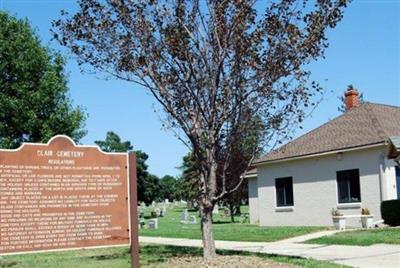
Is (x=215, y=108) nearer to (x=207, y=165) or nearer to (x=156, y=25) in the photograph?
(x=207, y=165)

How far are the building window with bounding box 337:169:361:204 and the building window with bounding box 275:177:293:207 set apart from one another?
11.2 feet

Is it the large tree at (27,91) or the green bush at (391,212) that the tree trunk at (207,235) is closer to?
the large tree at (27,91)

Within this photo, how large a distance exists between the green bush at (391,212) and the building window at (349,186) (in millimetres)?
2331

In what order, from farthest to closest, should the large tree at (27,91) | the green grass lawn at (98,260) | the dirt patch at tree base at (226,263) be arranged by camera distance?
the large tree at (27,91)
the green grass lawn at (98,260)
the dirt patch at tree base at (226,263)

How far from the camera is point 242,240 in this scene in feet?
69.9

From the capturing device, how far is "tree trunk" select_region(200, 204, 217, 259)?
12.6m

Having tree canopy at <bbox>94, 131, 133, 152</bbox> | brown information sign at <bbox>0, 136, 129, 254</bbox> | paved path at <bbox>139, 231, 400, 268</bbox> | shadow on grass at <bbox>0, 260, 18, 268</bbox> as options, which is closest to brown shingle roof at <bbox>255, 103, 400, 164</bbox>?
paved path at <bbox>139, 231, 400, 268</bbox>

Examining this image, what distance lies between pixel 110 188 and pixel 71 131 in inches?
384

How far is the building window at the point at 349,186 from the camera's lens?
25891 millimetres

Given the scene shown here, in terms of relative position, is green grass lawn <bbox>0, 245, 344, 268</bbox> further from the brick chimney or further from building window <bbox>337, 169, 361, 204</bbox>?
the brick chimney

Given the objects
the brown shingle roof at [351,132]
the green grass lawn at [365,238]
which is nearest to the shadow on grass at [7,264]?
the green grass lawn at [365,238]

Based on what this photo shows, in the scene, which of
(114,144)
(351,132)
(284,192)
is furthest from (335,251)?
(114,144)

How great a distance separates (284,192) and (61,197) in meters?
22.2

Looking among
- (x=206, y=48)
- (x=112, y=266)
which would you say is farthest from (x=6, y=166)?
(x=206, y=48)
